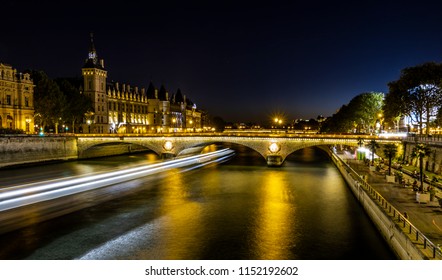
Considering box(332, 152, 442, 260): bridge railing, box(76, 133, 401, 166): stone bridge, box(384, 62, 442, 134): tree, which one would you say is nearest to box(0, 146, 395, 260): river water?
box(332, 152, 442, 260): bridge railing

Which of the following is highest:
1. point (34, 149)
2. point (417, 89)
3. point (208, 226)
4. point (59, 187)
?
point (417, 89)

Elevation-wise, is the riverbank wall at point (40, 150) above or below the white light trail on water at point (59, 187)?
above

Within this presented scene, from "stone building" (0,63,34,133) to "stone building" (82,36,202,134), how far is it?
85.6 feet

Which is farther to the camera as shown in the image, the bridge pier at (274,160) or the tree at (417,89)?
the bridge pier at (274,160)

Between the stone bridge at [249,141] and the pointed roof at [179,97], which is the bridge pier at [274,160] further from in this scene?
the pointed roof at [179,97]

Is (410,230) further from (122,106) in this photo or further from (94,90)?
(122,106)

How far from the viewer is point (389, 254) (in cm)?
2223

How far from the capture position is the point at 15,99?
7631 cm

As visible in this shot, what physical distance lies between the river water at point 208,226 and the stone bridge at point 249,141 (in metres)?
17.1

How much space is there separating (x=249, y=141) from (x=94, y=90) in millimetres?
57303

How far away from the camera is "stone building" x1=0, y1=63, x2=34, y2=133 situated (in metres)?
74.4

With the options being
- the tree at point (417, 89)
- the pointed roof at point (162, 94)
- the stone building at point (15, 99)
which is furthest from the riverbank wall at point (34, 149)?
the pointed roof at point (162, 94)

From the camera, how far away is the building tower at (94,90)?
4220 inches

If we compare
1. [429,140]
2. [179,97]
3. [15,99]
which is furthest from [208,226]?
[179,97]
